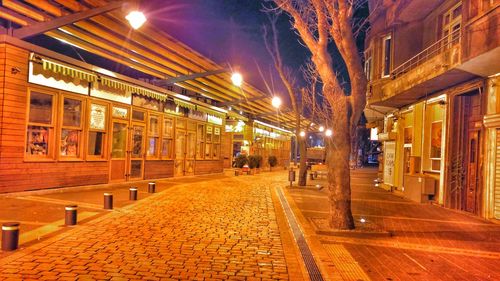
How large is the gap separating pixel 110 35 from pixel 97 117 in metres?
3.10

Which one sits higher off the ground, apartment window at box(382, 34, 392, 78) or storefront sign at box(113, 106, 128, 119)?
apartment window at box(382, 34, 392, 78)

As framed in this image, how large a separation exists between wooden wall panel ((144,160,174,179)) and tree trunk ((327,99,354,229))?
35.5 feet

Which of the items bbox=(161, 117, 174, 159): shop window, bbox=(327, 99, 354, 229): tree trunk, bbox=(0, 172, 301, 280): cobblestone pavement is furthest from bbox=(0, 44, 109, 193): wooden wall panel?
bbox=(327, 99, 354, 229): tree trunk

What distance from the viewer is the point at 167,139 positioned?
19.8 meters

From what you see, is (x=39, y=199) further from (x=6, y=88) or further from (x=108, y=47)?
(x=108, y=47)

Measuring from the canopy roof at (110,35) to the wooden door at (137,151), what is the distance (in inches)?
99.1

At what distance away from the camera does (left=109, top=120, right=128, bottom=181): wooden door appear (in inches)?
614

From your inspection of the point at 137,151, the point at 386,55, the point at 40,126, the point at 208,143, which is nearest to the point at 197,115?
the point at 208,143

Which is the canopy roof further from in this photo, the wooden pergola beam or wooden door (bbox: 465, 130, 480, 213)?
wooden door (bbox: 465, 130, 480, 213)

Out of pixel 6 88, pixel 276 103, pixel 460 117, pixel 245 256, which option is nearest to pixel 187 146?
pixel 276 103

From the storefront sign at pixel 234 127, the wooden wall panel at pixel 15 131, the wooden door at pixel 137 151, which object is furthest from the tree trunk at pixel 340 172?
the storefront sign at pixel 234 127

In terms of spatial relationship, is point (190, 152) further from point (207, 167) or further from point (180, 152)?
point (207, 167)

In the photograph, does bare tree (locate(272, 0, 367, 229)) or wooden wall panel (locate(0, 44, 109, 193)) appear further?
wooden wall panel (locate(0, 44, 109, 193))

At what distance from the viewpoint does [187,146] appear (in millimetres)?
21766
